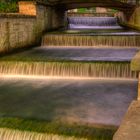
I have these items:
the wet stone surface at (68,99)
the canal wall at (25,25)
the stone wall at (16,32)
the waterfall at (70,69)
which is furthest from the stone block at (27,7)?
the wet stone surface at (68,99)

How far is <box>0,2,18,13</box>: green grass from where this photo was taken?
14723 mm

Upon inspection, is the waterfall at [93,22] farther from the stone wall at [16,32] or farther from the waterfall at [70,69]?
the waterfall at [70,69]

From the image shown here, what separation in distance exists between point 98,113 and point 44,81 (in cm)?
336

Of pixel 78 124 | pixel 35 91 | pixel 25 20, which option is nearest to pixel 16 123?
pixel 78 124

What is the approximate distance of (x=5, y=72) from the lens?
34.7 feet

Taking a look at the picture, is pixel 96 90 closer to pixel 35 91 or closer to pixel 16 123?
pixel 35 91

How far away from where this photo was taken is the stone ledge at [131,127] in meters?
3.59

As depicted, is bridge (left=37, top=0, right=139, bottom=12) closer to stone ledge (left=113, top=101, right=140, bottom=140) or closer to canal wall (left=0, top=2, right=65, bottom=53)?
canal wall (left=0, top=2, right=65, bottom=53)

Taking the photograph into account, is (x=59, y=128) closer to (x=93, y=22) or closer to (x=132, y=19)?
(x=132, y=19)

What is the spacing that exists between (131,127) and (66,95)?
14.3 feet

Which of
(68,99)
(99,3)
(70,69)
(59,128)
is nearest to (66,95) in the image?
(68,99)

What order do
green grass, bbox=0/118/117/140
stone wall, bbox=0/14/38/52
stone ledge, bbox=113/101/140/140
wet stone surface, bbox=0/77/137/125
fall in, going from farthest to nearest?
stone wall, bbox=0/14/38/52 → wet stone surface, bbox=0/77/137/125 → green grass, bbox=0/118/117/140 → stone ledge, bbox=113/101/140/140

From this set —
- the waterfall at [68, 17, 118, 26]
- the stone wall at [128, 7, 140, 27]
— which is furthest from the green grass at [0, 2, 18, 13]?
the waterfall at [68, 17, 118, 26]

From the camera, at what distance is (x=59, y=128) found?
5.49 m
